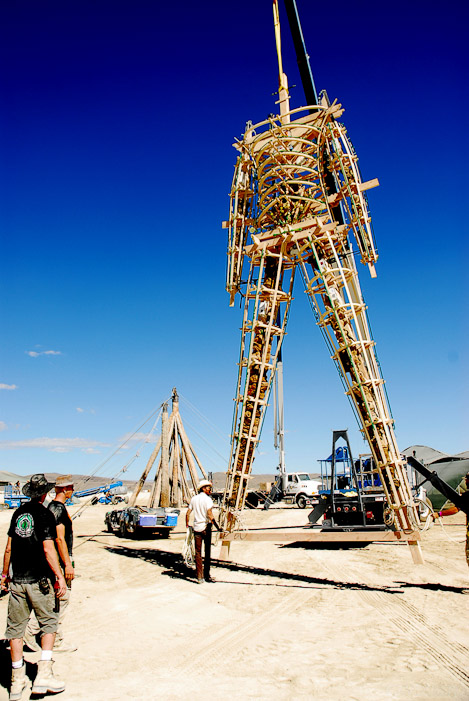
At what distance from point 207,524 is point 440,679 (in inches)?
A: 230

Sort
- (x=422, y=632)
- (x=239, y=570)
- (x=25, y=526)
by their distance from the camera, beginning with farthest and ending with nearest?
(x=239, y=570) < (x=422, y=632) < (x=25, y=526)

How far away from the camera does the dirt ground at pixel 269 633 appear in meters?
4.41

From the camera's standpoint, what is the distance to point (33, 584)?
4504mm

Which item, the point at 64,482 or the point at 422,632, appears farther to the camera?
the point at 64,482

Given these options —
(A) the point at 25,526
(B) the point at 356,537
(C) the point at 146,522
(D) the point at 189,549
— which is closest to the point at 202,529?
(D) the point at 189,549

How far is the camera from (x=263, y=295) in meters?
12.2

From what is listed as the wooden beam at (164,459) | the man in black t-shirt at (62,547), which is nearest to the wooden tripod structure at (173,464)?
the wooden beam at (164,459)

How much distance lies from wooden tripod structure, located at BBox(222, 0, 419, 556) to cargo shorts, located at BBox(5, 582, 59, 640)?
6985 mm

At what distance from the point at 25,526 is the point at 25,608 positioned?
30.2 inches

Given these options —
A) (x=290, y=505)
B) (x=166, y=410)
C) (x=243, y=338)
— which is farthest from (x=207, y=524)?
(x=290, y=505)

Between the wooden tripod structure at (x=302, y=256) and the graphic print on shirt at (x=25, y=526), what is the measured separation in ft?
23.4

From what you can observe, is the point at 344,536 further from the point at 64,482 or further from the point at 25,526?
the point at 25,526

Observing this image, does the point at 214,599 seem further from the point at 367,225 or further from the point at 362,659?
the point at 367,225

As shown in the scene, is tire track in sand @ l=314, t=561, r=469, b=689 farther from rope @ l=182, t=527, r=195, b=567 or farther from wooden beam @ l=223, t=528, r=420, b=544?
rope @ l=182, t=527, r=195, b=567
